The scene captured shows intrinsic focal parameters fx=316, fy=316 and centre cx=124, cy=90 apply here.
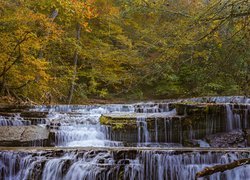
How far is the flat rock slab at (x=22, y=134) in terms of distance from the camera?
851 centimetres

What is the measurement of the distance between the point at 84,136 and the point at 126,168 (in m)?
3.20

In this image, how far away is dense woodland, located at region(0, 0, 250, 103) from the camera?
5008 mm

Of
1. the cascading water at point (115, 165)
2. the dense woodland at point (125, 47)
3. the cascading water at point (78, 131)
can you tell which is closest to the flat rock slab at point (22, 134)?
the cascading water at point (78, 131)

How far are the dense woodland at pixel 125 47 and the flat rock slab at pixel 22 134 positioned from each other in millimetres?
3175

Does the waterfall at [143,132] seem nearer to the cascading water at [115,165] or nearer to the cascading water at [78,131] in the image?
the cascading water at [78,131]

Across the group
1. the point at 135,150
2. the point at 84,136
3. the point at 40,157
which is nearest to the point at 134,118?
the point at 84,136

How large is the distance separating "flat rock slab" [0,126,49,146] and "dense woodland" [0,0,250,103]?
3175 millimetres

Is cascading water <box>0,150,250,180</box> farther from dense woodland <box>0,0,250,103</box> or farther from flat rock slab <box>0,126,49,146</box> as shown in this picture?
dense woodland <box>0,0,250,103</box>

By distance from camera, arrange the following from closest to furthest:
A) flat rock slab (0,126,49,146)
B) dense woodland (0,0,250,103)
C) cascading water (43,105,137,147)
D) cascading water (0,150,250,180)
Result: dense woodland (0,0,250,103), cascading water (0,150,250,180), flat rock slab (0,126,49,146), cascading water (43,105,137,147)

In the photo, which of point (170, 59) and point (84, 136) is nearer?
point (170, 59)

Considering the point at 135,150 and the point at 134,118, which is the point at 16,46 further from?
the point at 135,150

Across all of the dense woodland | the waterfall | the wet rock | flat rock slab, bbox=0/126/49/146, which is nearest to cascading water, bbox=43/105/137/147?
flat rock slab, bbox=0/126/49/146

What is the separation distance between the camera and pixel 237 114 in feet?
35.2

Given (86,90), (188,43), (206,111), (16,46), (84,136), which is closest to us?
(188,43)
